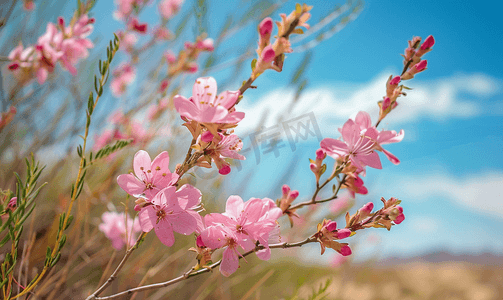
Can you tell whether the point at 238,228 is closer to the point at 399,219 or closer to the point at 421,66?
the point at 399,219

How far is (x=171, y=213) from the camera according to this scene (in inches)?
17.9

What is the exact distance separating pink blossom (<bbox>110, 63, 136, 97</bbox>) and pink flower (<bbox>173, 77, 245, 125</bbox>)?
1.55 metres

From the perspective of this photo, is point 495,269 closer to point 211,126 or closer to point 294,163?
point 294,163

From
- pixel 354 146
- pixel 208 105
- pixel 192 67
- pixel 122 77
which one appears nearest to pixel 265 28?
pixel 208 105

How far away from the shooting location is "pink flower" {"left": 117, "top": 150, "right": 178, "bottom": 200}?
1.49 ft

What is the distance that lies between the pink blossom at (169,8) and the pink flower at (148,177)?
150cm

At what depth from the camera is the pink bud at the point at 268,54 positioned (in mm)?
417

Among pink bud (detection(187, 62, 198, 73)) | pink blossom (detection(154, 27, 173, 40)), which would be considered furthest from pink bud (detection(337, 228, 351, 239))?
pink blossom (detection(154, 27, 173, 40))

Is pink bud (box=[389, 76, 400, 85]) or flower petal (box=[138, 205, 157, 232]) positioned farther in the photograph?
pink bud (box=[389, 76, 400, 85])

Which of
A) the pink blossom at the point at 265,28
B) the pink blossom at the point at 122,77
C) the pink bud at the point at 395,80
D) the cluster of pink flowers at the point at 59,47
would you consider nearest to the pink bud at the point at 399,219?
the pink bud at the point at 395,80

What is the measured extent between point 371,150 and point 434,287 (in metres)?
2.73

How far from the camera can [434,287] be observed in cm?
256

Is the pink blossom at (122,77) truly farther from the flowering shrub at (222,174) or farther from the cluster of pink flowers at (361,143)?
the cluster of pink flowers at (361,143)

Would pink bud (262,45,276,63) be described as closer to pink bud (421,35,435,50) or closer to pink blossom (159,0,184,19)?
pink bud (421,35,435,50)
